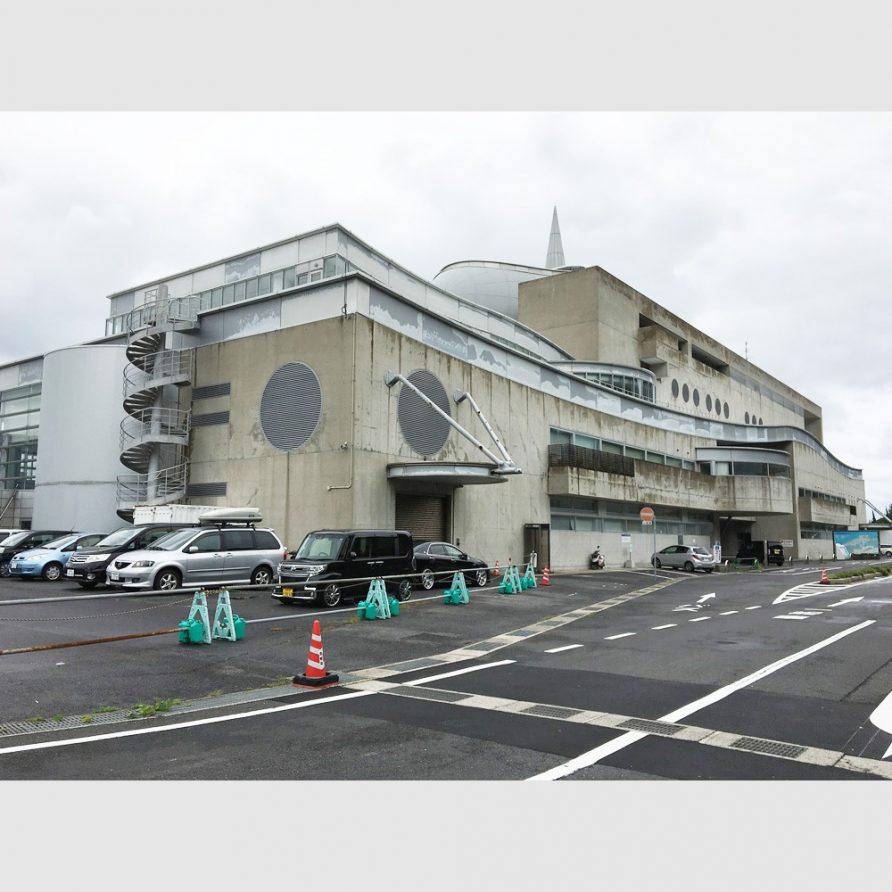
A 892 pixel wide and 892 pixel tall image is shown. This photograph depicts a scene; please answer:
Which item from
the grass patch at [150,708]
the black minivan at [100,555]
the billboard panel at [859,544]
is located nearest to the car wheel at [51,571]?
the black minivan at [100,555]

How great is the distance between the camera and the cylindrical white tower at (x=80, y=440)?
34.9 meters

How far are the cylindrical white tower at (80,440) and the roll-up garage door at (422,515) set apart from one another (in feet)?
48.3

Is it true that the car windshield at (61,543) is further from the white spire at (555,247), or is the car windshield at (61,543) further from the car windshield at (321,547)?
the white spire at (555,247)

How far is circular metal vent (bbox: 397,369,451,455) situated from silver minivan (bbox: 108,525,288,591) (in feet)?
30.8

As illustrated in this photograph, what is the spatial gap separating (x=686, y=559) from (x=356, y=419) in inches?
925

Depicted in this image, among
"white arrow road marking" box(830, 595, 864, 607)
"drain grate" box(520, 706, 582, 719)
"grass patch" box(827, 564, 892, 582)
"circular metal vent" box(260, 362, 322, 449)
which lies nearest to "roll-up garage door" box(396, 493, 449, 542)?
"circular metal vent" box(260, 362, 322, 449)

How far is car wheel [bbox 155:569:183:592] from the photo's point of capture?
62.6 feet

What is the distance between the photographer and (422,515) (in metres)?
30.8

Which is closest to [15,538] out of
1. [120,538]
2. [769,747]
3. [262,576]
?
[120,538]

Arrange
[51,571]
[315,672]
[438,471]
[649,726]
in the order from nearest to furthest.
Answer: [649,726]
[315,672]
[51,571]
[438,471]

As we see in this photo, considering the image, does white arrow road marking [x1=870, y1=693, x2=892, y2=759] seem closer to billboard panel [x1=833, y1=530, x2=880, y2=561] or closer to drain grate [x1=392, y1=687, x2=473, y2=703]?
drain grate [x1=392, y1=687, x2=473, y2=703]

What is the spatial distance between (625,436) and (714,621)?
A: 29587 mm

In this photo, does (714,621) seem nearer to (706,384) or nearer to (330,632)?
(330,632)

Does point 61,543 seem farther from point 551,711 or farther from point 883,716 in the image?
point 883,716
